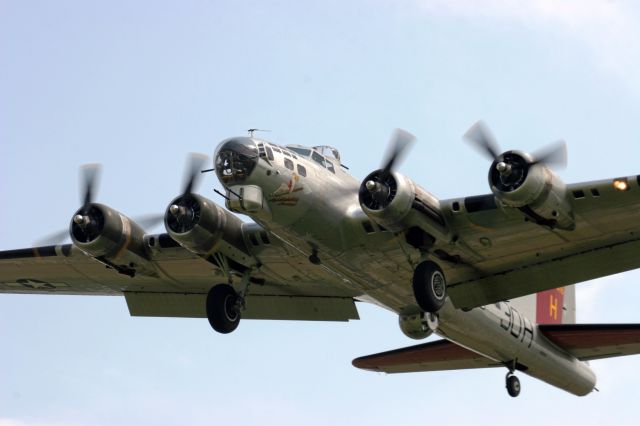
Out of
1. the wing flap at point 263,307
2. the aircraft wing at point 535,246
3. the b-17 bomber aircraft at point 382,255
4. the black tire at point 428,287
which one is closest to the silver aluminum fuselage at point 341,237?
the b-17 bomber aircraft at point 382,255

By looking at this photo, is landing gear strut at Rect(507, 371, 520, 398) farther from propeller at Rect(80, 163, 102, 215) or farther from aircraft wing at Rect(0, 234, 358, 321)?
propeller at Rect(80, 163, 102, 215)

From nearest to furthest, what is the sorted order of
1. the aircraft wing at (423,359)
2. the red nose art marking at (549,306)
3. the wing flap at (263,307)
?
the wing flap at (263,307) < the aircraft wing at (423,359) < the red nose art marking at (549,306)

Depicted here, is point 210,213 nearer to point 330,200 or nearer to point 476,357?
point 330,200

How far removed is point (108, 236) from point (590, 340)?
12.5m

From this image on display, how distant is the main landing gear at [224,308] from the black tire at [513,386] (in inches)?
278

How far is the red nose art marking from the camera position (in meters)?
27.4

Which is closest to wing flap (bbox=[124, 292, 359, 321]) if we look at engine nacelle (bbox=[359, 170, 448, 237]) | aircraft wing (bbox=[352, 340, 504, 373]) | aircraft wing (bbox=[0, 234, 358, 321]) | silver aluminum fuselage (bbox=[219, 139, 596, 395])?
aircraft wing (bbox=[0, 234, 358, 321])

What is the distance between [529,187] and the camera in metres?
18.8

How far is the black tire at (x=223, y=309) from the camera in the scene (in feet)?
75.6

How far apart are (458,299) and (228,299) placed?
5.27m

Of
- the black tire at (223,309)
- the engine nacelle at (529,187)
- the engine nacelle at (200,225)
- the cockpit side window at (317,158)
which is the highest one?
the engine nacelle at (529,187)

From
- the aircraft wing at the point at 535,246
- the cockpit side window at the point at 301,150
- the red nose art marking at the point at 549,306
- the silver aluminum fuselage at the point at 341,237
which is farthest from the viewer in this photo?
the red nose art marking at the point at 549,306

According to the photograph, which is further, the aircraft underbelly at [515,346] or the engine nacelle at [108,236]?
the aircraft underbelly at [515,346]

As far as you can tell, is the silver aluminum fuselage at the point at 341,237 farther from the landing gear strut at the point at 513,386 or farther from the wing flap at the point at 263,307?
the landing gear strut at the point at 513,386
